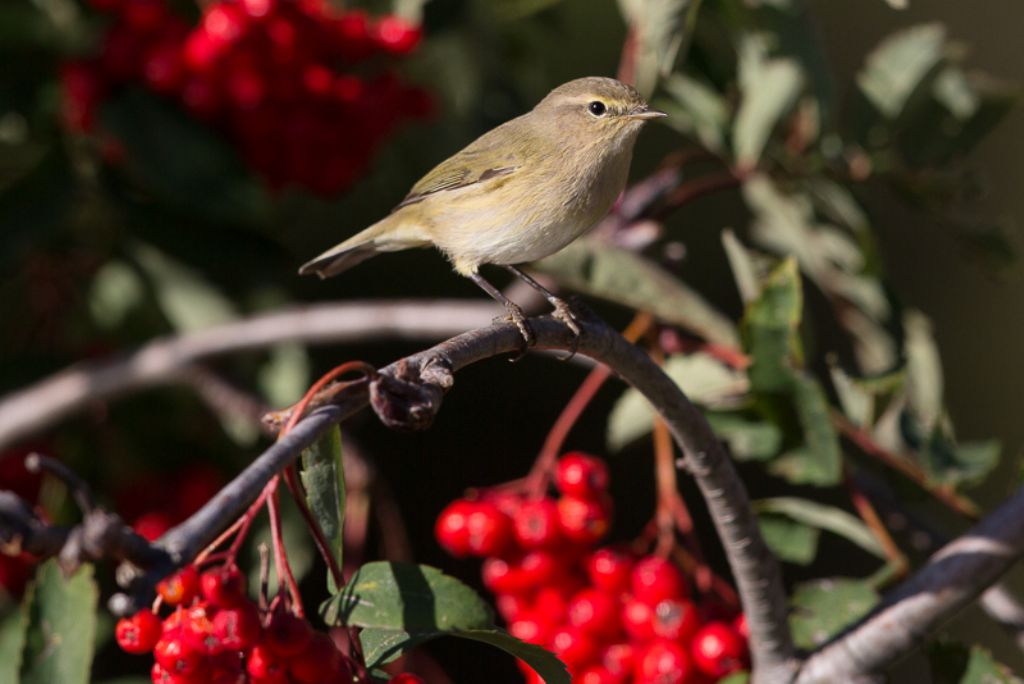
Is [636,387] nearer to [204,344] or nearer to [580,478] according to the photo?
[580,478]

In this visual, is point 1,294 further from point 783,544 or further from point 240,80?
point 783,544

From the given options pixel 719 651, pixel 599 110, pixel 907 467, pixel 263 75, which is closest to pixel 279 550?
pixel 719 651

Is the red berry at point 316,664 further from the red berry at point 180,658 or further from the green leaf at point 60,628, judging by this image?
the green leaf at point 60,628

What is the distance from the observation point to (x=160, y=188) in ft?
8.17

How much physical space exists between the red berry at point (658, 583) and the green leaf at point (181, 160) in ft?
3.67

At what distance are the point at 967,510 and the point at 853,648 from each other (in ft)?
1.71

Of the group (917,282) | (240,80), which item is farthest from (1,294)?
(917,282)

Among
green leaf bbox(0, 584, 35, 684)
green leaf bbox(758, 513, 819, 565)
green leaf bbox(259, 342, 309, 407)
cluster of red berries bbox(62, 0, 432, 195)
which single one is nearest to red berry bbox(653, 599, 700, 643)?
green leaf bbox(758, 513, 819, 565)

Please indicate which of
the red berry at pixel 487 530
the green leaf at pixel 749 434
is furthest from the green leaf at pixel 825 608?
the red berry at pixel 487 530

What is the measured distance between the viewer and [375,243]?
2.59m

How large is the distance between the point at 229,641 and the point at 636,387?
1.79 feet

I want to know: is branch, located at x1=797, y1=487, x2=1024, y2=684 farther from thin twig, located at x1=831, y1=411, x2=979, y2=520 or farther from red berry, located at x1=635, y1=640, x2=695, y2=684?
thin twig, located at x1=831, y1=411, x2=979, y2=520

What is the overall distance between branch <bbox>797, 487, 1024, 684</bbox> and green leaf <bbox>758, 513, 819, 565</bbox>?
0.42m

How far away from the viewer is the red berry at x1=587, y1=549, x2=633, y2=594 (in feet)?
6.55
